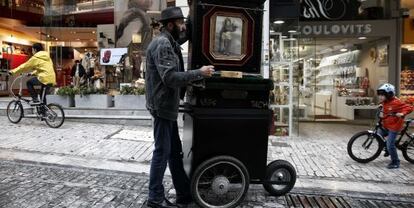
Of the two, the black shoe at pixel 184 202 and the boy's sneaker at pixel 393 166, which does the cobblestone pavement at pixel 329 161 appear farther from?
the black shoe at pixel 184 202

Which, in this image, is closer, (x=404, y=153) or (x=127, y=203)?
(x=127, y=203)

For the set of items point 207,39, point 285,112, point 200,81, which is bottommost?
point 285,112

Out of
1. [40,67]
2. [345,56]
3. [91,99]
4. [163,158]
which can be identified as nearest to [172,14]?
[163,158]

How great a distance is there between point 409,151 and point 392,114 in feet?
2.67

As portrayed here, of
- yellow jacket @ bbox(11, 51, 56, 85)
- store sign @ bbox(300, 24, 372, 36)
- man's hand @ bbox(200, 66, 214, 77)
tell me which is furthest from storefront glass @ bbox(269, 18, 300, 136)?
man's hand @ bbox(200, 66, 214, 77)

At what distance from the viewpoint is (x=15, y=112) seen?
11367mm

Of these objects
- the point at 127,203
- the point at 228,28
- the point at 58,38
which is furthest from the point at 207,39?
the point at 58,38

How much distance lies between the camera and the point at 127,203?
5.10m

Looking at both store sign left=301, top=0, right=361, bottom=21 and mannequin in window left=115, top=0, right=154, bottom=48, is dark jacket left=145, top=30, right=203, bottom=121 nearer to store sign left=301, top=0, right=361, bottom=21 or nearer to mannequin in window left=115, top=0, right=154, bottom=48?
store sign left=301, top=0, right=361, bottom=21

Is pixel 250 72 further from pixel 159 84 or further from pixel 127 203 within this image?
pixel 127 203

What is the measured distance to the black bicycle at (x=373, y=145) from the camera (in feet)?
25.0

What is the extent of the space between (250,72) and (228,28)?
1.71 ft

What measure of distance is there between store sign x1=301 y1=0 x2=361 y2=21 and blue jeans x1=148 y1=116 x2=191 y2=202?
9023 mm

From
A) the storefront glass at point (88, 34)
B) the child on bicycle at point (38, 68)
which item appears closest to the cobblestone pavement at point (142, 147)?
the child on bicycle at point (38, 68)
